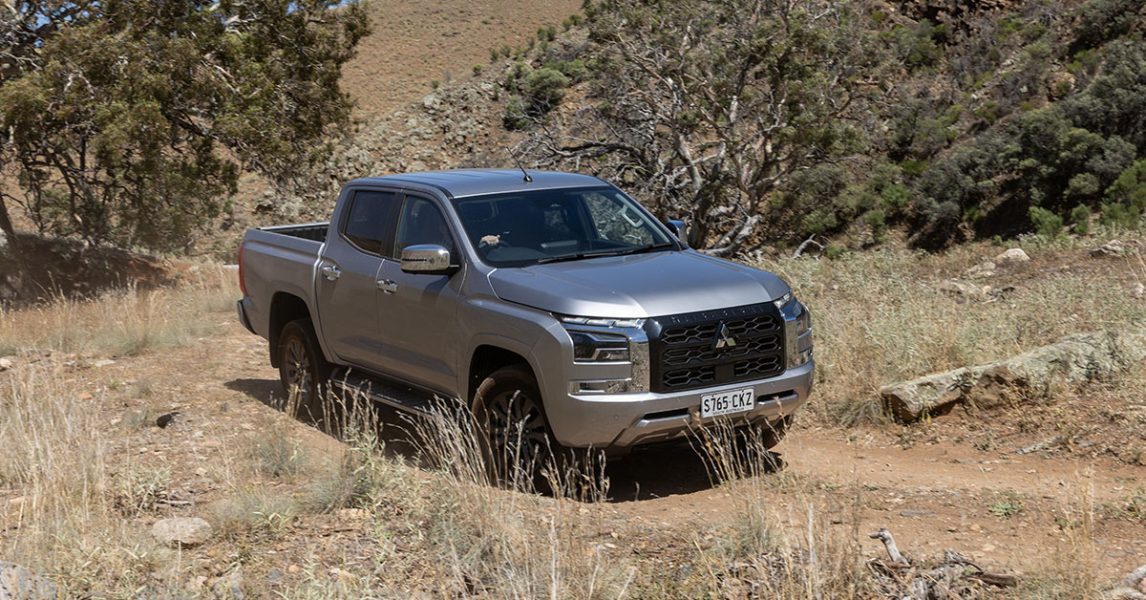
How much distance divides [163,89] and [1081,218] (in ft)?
59.0

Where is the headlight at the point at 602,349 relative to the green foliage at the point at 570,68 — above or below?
below

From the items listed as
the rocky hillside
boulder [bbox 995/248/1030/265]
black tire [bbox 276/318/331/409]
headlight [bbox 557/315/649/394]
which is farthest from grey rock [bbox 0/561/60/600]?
the rocky hillside

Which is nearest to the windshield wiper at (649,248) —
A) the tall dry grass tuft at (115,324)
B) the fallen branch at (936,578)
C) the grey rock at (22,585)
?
the fallen branch at (936,578)

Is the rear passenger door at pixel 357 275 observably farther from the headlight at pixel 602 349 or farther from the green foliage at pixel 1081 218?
the green foliage at pixel 1081 218

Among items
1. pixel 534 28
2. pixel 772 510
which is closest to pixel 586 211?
pixel 772 510

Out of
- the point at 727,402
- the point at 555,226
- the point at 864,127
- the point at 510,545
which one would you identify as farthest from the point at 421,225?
the point at 864,127

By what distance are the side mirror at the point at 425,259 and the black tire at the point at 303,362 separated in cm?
176

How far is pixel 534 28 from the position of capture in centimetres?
7906

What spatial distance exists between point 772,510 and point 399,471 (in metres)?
2.20

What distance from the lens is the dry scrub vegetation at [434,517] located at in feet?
15.2

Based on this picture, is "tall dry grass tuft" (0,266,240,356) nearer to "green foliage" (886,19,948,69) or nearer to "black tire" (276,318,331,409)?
"black tire" (276,318,331,409)

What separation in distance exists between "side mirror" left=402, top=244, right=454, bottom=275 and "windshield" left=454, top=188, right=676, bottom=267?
0.82 ft

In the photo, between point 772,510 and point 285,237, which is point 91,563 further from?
point 285,237

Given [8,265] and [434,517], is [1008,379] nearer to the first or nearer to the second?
[434,517]
